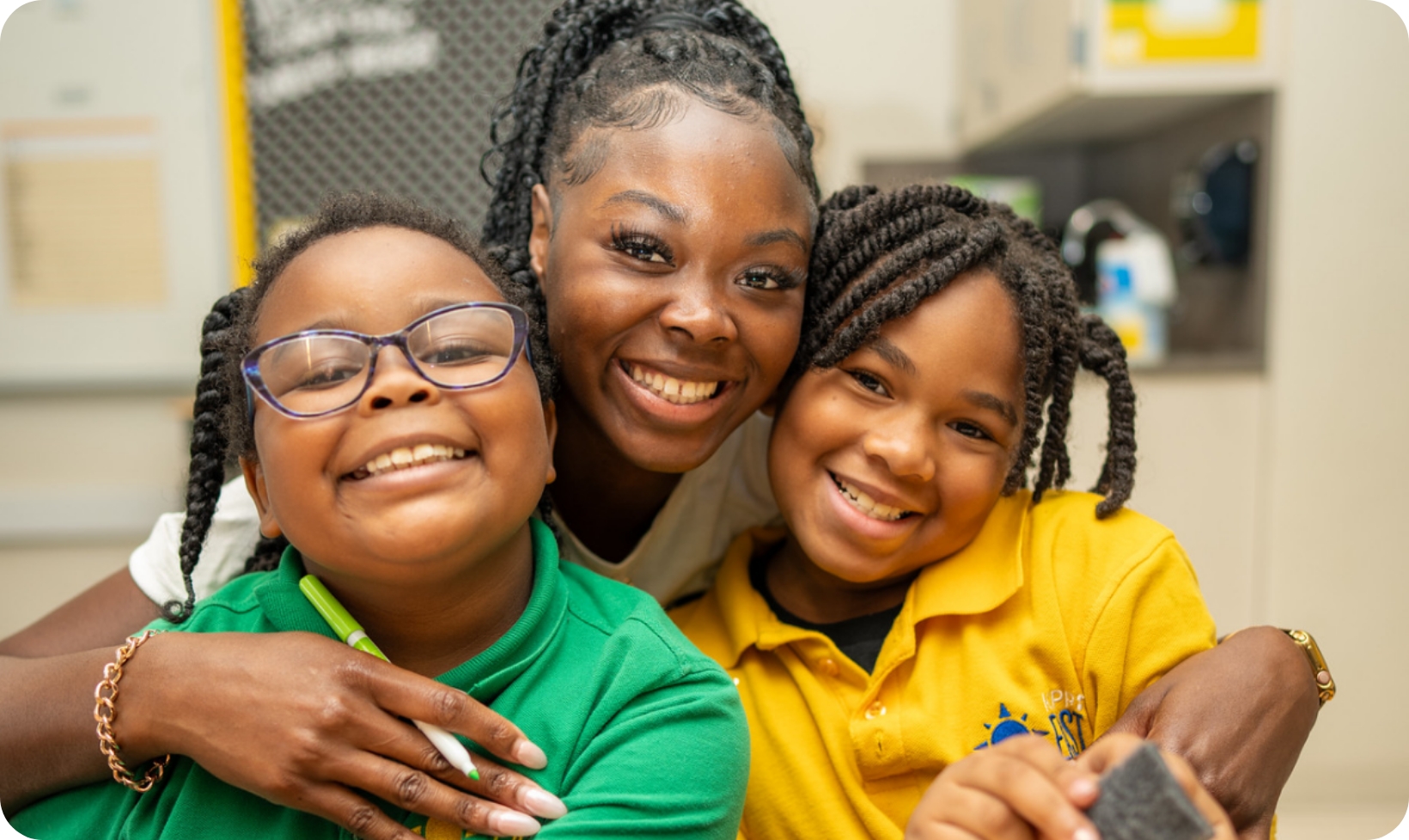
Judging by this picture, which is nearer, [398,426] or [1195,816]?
[1195,816]

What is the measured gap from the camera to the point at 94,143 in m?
2.56

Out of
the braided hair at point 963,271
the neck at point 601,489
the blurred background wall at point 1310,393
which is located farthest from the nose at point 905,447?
the blurred background wall at point 1310,393

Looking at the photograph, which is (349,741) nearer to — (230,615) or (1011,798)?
(230,615)

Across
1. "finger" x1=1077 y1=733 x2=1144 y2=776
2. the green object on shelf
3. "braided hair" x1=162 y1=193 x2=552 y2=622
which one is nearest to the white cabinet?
the green object on shelf

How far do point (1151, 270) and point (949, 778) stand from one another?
5.99 ft

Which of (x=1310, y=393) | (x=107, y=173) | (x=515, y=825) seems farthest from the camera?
(x=107, y=173)

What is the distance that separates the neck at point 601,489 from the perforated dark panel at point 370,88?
105 cm

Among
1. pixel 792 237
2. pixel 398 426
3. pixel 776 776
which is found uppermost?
pixel 792 237

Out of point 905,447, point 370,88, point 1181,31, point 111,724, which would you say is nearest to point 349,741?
point 111,724

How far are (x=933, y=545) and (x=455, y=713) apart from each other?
1.85 ft

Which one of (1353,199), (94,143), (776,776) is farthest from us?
(94,143)

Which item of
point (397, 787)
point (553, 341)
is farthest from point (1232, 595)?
point (397, 787)

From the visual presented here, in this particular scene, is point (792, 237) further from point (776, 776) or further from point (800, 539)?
point (776, 776)

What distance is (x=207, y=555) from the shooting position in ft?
3.82
